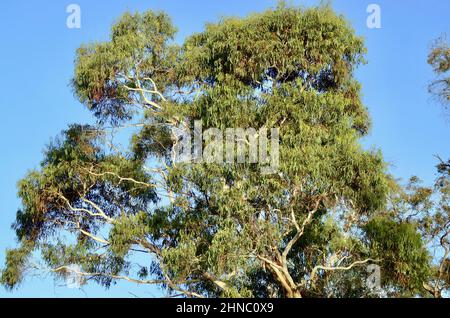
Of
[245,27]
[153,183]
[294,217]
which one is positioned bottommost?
[294,217]

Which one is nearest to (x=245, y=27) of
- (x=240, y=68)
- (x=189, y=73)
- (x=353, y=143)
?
(x=240, y=68)

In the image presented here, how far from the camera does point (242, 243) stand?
12609 millimetres

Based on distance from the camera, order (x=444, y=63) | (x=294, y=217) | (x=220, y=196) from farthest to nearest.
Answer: (x=444, y=63) → (x=294, y=217) → (x=220, y=196)

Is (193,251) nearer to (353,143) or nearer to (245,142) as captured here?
(245,142)

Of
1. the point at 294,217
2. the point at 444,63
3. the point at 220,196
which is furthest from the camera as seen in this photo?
the point at 444,63

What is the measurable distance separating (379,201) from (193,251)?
3.99m

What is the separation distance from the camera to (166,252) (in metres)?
13.2

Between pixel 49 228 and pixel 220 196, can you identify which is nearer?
pixel 220 196

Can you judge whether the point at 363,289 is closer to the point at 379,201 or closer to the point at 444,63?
the point at 379,201

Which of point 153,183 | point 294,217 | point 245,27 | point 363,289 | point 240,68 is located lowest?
point 363,289

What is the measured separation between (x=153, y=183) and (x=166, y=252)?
2.54 m

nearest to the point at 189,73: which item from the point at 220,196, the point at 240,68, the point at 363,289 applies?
the point at 240,68

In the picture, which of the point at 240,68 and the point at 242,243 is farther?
the point at 240,68

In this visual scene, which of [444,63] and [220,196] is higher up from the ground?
[444,63]
